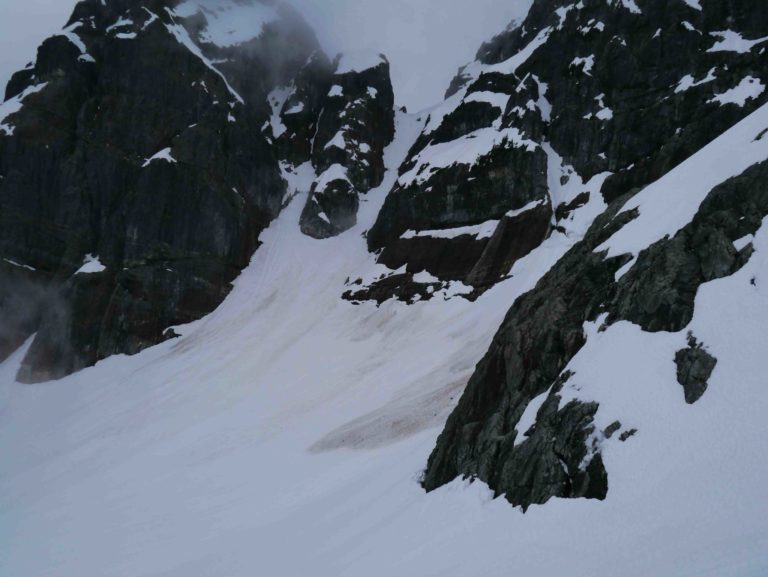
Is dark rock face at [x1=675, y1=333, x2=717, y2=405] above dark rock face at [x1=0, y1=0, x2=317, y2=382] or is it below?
below

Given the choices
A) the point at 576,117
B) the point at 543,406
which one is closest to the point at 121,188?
the point at 576,117

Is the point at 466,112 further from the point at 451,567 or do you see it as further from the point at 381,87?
the point at 451,567

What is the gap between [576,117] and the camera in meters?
64.6

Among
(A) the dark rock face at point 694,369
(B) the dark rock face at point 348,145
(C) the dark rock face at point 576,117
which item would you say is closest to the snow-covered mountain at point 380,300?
(A) the dark rock face at point 694,369

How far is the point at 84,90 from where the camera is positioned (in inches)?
3290

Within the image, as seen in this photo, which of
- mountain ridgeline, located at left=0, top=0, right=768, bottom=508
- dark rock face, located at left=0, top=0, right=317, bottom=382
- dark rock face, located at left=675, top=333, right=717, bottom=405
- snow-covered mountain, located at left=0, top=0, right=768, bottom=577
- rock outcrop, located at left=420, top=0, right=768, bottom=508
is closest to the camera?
dark rock face, located at left=675, top=333, right=717, bottom=405

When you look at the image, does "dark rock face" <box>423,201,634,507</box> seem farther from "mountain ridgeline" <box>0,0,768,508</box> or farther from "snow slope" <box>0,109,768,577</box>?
"mountain ridgeline" <box>0,0,768,508</box>

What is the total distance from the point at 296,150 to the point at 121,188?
30.5 meters

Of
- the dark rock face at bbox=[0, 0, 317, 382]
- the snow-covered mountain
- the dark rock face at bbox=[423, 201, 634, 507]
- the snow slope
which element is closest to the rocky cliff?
the dark rock face at bbox=[0, 0, 317, 382]

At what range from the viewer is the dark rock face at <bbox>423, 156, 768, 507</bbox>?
13641mm

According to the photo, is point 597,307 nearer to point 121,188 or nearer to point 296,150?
point 121,188

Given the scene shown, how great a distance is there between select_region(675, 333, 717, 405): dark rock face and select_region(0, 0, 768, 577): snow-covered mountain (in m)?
0.08

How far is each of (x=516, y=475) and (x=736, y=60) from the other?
5659 centimetres

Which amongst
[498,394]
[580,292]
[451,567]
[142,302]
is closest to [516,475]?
[451,567]
